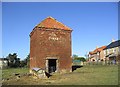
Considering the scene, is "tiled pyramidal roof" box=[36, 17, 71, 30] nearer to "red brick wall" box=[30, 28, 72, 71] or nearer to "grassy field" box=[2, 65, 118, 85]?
"red brick wall" box=[30, 28, 72, 71]

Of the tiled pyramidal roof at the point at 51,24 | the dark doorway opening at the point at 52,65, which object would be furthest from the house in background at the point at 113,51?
the tiled pyramidal roof at the point at 51,24

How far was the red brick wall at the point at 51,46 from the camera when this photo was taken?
32812 millimetres

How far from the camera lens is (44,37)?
3344cm

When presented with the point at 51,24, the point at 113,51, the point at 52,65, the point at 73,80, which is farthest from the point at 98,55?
the point at 73,80

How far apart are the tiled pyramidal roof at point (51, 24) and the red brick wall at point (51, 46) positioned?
711 mm

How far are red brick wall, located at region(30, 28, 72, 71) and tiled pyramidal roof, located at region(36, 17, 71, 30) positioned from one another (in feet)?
2.33

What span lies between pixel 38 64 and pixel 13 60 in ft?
145

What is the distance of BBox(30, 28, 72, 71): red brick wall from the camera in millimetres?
32812

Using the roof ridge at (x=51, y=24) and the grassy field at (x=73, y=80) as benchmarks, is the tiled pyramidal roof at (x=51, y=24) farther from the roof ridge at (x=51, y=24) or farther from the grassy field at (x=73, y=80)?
the grassy field at (x=73, y=80)

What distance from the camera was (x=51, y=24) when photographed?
35.2 meters

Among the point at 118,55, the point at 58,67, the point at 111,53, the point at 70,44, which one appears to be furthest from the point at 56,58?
the point at 111,53

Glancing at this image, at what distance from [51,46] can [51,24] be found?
400cm

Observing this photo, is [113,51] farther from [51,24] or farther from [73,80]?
[73,80]

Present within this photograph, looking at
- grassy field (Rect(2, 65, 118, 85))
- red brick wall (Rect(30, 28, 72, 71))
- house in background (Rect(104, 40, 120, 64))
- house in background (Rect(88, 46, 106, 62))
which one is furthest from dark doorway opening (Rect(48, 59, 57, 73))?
house in background (Rect(88, 46, 106, 62))
